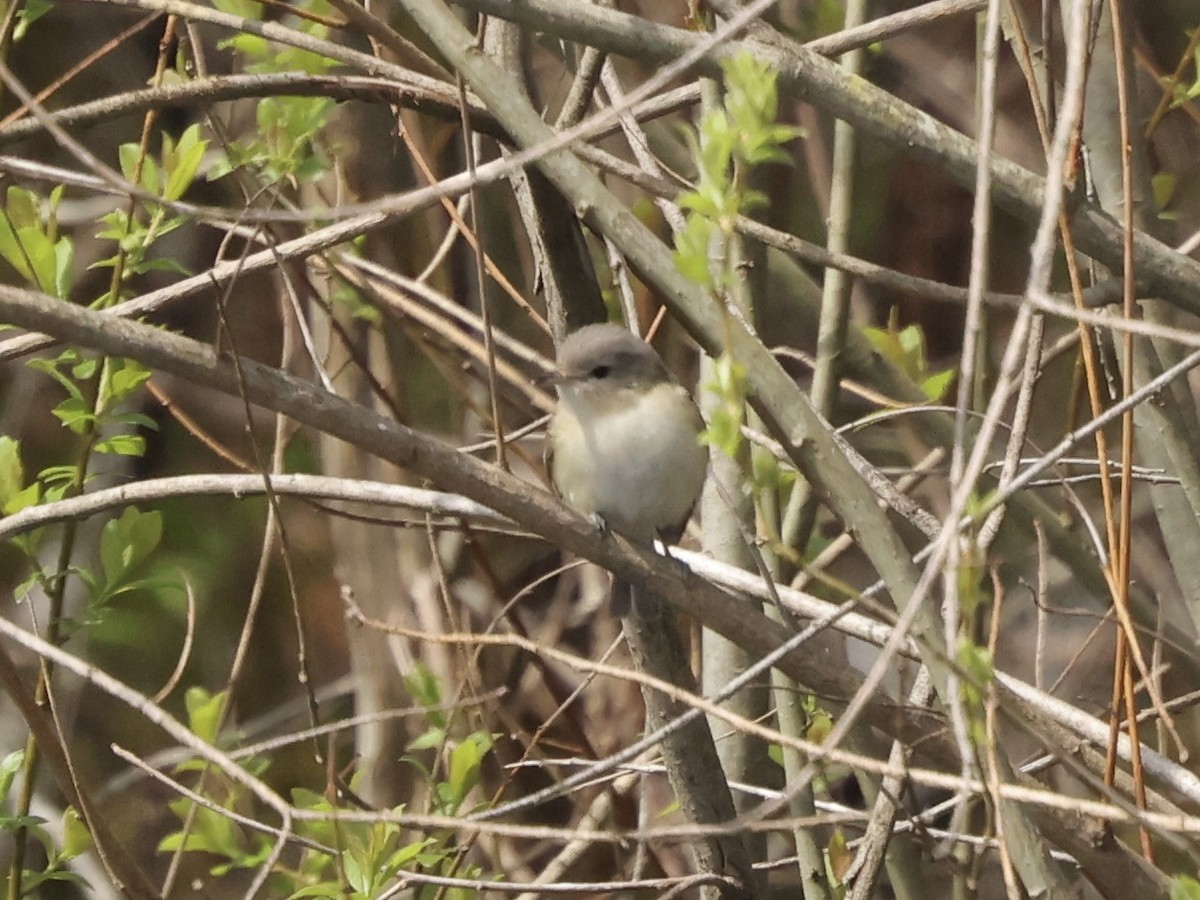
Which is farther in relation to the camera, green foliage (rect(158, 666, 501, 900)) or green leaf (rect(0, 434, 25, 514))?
green leaf (rect(0, 434, 25, 514))

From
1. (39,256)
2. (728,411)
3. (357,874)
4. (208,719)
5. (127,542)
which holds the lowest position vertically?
(357,874)

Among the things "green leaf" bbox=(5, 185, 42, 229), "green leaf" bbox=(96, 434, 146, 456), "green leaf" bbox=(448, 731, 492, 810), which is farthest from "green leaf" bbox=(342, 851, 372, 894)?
"green leaf" bbox=(5, 185, 42, 229)

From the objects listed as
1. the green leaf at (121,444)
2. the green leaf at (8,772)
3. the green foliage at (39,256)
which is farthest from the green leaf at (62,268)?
the green leaf at (8,772)

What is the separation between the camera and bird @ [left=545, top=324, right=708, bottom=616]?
302 centimetres

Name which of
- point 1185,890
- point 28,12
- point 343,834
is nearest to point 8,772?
point 343,834

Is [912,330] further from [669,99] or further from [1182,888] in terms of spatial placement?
[1182,888]

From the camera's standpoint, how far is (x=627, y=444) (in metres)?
3.07

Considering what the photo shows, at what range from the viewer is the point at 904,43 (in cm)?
496

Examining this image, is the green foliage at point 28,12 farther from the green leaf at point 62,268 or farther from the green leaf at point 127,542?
the green leaf at point 127,542

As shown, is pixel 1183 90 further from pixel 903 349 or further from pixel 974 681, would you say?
pixel 974 681

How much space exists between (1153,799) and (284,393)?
1.38 metres

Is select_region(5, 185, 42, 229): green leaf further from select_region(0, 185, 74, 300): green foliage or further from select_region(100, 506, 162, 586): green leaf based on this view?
select_region(100, 506, 162, 586): green leaf

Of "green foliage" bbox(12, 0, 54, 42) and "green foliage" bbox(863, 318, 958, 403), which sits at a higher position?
"green foliage" bbox(12, 0, 54, 42)

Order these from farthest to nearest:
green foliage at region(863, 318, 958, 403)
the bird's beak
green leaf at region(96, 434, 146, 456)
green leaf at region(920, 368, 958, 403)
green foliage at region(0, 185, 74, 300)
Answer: green foliage at region(863, 318, 958, 403)
green leaf at region(920, 368, 958, 403)
the bird's beak
green leaf at region(96, 434, 146, 456)
green foliage at region(0, 185, 74, 300)
